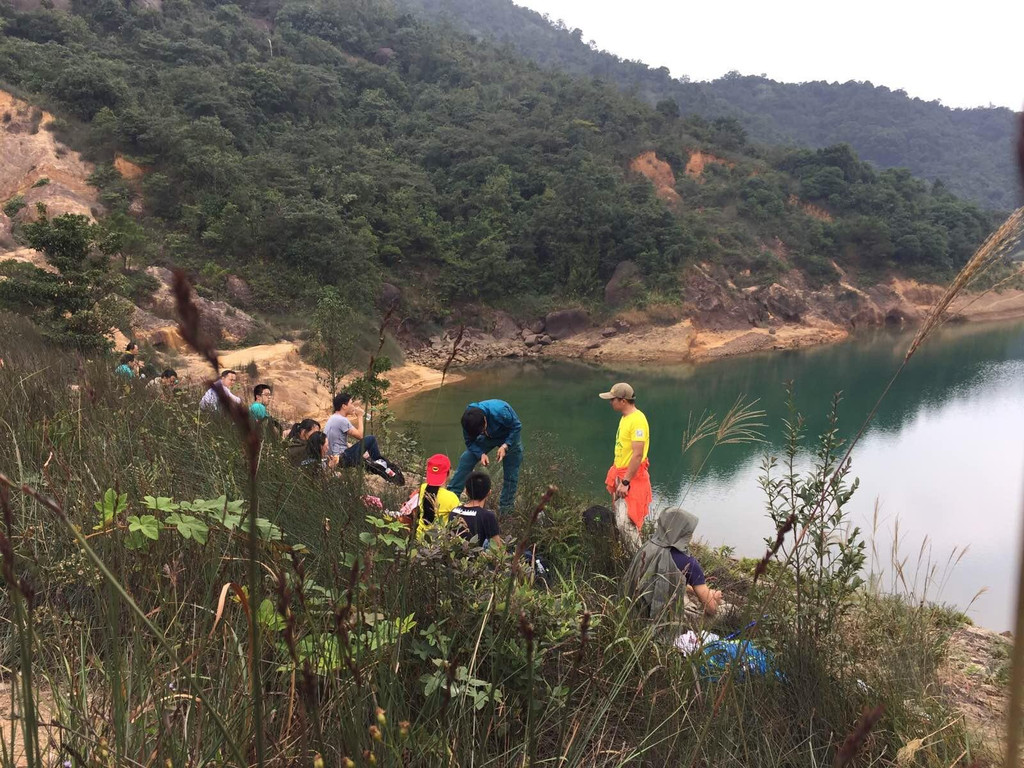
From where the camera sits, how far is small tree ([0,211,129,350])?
25.9 ft

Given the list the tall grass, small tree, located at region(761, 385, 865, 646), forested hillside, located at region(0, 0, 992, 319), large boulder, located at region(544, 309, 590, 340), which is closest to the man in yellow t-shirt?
the tall grass

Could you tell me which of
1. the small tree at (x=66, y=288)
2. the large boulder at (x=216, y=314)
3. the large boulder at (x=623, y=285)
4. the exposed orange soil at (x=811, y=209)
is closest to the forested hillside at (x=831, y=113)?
the exposed orange soil at (x=811, y=209)

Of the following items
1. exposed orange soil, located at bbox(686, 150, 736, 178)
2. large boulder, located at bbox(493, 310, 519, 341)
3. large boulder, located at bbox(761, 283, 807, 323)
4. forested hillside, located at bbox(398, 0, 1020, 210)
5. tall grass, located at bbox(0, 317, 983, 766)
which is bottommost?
large boulder, located at bbox(493, 310, 519, 341)

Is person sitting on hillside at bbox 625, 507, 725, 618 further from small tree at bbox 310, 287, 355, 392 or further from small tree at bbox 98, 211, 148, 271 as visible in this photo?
small tree at bbox 98, 211, 148, 271

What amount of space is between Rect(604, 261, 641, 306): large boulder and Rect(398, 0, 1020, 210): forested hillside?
33.5 m

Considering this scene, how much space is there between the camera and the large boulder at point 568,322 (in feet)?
83.1

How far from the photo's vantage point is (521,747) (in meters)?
1.22

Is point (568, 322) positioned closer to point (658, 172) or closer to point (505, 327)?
point (505, 327)

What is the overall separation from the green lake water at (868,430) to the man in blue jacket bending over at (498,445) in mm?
323

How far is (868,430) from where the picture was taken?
13.2 metres

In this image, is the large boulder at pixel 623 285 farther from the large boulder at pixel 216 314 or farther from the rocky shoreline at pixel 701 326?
the large boulder at pixel 216 314

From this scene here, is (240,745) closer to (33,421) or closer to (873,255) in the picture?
(33,421)

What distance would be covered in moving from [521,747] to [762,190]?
35.1 meters

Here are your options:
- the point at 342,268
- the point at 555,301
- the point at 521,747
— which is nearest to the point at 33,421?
the point at 521,747
